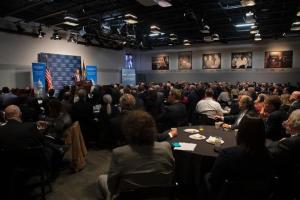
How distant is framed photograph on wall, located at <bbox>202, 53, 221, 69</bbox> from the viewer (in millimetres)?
17391

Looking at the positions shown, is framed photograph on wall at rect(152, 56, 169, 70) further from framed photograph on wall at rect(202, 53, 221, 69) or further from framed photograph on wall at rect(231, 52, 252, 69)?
framed photograph on wall at rect(231, 52, 252, 69)

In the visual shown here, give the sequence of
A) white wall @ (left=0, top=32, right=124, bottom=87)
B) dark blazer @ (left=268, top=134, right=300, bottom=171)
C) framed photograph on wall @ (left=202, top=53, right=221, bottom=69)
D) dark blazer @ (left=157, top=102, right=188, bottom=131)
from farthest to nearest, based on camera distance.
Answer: framed photograph on wall @ (left=202, top=53, right=221, bottom=69) → white wall @ (left=0, top=32, right=124, bottom=87) → dark blazer @ (left=157, top=102, right=188, bottom=131) → dark blazer @ (left=268, top=134, right=300, bottom=171)

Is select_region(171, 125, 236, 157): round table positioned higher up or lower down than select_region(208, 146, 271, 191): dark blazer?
lower down

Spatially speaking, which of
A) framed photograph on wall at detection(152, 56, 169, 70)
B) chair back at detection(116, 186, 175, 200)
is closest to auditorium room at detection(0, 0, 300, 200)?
chair back at detection(116, 186, 175, 200)

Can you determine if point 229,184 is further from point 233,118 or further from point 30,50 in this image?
point 30,50

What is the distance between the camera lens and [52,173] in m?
4.13

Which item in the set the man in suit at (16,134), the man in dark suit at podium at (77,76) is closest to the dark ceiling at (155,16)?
the man in dark suit at podium at (77,76)

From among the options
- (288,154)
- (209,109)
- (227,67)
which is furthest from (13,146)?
(227,67)

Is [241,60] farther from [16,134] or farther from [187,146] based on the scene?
[16,134]

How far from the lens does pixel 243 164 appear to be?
1.99m

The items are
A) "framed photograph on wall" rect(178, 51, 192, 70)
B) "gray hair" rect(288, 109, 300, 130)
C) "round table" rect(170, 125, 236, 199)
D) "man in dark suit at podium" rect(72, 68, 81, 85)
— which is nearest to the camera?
"gray hair" rect(288, 109, 300, 130)

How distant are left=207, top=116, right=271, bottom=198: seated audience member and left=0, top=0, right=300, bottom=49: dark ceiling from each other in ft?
16.7

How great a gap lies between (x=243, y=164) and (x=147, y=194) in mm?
855

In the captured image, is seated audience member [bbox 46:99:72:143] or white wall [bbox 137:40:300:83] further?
white wall [bbox 137:40:300:83]
